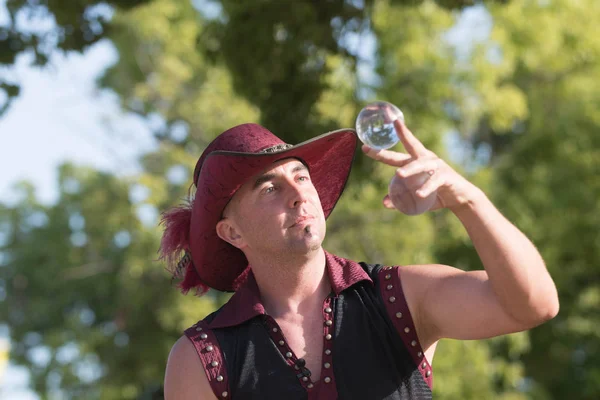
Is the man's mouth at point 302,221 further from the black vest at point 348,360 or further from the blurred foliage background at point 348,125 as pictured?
the blurred foliage background at point 348,125

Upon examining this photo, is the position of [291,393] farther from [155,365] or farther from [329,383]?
[155,365]

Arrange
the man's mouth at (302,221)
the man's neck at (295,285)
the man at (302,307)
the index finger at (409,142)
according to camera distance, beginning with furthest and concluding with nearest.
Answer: the man's neck at (295,285) → the man's mouth at (302,221) → the man at (302,307) → the index finger at (409,142)

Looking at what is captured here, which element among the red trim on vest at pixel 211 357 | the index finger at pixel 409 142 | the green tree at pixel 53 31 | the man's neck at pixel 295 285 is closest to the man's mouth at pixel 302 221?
the man's neck at pixel 295 285

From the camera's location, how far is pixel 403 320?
9.38ft

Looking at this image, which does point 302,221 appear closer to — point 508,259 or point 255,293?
point 255,293

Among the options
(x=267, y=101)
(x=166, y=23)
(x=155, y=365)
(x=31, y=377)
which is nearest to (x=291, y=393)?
(x=267, y=101)

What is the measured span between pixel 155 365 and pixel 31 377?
558 cm

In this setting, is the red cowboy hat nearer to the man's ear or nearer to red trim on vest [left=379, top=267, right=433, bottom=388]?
the man's ear

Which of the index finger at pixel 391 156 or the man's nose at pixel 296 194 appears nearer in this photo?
the index finger at pixel 391 156

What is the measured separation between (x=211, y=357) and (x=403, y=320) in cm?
62

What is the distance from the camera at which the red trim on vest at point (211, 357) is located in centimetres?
285

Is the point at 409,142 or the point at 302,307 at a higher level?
the point at 409,142

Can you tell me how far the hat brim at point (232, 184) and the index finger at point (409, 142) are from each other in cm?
67

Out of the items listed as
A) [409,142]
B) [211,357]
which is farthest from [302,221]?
[409,142]
